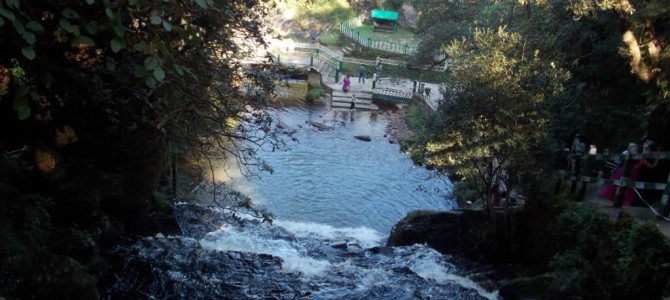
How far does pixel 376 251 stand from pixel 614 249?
223 inches

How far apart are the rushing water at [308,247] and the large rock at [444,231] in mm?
390

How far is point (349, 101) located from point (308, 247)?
1886 cm

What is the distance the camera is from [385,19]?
45.6 meters

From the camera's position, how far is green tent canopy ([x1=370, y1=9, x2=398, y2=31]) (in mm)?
45031

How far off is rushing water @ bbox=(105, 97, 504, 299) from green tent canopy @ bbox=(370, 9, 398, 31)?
27.2 m

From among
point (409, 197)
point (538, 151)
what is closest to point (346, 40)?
point (409, 197)

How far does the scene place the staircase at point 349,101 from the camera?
2969cm

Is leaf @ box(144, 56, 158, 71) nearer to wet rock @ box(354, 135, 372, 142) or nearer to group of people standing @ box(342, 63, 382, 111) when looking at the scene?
wet rock @ box(354, 135, 372, 142)

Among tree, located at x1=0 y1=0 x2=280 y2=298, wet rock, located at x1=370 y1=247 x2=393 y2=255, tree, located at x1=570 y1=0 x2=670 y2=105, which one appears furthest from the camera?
wet rock, located at x1=370 y1=247 x2=393 y2=255

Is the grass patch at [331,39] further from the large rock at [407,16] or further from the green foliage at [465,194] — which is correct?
the green foliage at [465,194]

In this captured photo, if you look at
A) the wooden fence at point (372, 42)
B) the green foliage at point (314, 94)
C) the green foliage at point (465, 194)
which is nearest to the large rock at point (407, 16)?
the wooden fence at point (372, 42)

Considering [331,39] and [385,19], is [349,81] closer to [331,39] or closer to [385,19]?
[331,39]

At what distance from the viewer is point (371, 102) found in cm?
3067

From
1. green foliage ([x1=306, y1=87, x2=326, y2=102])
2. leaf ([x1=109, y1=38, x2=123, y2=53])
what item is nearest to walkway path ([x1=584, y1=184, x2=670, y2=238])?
leaf ([x1=109, y1=38, x2=123, y2=53])
